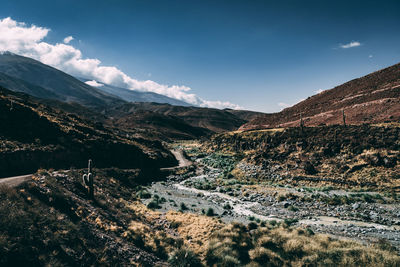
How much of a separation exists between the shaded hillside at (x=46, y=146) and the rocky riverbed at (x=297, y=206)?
12.4 meters

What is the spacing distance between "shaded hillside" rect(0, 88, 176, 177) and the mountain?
47932 millimetres

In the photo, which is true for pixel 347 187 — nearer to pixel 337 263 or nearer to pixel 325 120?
pixel 337 263

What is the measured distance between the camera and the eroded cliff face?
2747 cm

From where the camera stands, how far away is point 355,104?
55125mm

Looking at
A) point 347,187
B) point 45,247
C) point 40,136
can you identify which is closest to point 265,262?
point 45,247

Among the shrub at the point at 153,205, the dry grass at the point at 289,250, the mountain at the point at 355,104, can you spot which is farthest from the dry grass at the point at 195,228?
the mountain at the point at 355,104

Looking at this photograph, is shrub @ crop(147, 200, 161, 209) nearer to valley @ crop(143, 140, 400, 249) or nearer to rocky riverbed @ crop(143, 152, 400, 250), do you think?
rocky riverbed @ crop(143, 152, 400, 250)

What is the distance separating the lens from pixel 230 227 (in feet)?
55.0

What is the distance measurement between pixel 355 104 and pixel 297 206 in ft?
154

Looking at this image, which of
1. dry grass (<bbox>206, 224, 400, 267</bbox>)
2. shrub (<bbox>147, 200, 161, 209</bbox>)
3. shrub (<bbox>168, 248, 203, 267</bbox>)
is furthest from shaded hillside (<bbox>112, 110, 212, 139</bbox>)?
shrub (<bbox>168, 248, 203, 267</bbox>)

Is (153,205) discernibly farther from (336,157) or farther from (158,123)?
(158,123)

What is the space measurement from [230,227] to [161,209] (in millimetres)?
9585

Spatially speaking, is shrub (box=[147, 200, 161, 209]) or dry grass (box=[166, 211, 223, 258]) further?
shrub (box=[147, 200, 161, 209])

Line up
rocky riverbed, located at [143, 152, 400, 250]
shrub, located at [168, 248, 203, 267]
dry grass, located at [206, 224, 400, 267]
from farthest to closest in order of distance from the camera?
rocky riverbed, located at [143, 152, 400, 250] → shrub, located at [168, 248, 203, 267] → dry grass, located at [206, 224, 400, 267]
